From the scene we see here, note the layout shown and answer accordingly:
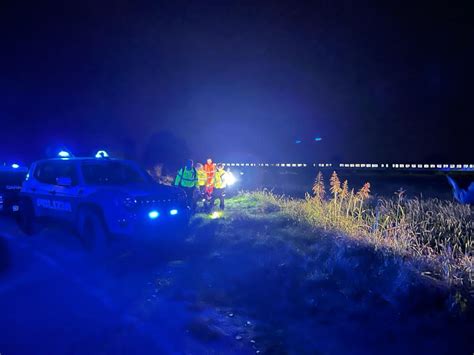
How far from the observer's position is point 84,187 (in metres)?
7.43

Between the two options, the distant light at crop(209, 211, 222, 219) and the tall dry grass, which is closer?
the tall dry grass

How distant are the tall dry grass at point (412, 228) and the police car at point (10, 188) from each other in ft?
23.8

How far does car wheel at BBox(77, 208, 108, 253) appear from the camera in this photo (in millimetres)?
7121

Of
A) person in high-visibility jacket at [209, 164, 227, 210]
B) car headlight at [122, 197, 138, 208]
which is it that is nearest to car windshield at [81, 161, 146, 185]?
car headlight at [122, 197, 138, 208]

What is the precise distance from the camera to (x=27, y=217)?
8.90 metres

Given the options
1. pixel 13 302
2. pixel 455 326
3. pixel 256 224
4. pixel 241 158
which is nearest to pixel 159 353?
pixel 13 302

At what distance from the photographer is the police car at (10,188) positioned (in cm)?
991

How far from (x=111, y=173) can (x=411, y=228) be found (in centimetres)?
627

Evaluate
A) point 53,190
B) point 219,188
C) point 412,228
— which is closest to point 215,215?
point 219,188

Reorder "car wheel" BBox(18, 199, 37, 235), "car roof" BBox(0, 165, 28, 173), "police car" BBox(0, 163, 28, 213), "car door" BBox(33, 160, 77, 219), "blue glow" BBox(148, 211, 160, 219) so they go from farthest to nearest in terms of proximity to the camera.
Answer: "car roof" BBox(0, 165, 28, 173)
"police car" BBox(0, 163, 28, 213)
"car wheel" BBox(18, 199, 37, 235)
"car door" BBox(33, 160, 77, 219)
"blue glow" BBox(148, 211, 160, 219)

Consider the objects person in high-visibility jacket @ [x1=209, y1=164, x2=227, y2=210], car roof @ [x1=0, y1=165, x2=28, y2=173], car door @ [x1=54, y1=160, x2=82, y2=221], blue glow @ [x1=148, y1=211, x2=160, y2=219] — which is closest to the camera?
blue glow @ [x1=148, y1=211, x2=160, y2=219]

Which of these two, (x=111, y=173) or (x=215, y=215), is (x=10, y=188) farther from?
(x=215, y=215)

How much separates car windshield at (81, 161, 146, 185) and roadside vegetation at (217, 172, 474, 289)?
3.78 m

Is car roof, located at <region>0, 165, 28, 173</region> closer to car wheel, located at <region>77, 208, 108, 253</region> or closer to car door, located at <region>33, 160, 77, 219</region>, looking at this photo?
car door, located at <region>33, 160, 77, 219</region>
